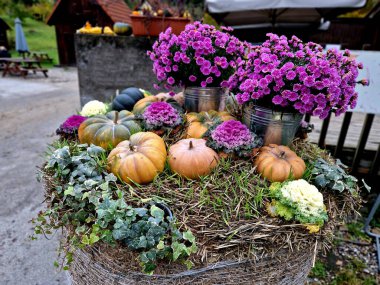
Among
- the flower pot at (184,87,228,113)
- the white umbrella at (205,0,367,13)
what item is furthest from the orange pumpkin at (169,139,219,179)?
the white umbrella at (205,0,367,13)

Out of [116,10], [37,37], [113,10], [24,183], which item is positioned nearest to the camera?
[24,183]

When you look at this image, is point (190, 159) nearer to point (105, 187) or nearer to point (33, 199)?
point (105, 187)

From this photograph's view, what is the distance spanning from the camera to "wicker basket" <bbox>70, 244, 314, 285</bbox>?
1.27 meters

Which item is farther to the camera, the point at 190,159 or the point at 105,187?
the point at 190,159

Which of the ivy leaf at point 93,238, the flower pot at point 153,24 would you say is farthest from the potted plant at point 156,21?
the ivy leaf at point 93,238

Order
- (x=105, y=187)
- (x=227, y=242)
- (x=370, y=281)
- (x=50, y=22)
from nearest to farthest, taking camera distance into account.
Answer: (x=227, y=242) < (x=105, y=187) < (x=370, y=281) < (x=50, y=22)

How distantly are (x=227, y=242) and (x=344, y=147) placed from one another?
10.1 feet

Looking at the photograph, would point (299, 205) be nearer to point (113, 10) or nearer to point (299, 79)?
point (299, 79)

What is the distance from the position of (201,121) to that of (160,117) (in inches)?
11.6

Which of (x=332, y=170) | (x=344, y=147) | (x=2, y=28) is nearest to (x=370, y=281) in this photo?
(x=332, y=170)

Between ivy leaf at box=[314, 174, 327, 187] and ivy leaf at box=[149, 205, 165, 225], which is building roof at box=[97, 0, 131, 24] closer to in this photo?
ivy leaf at box=[314, 174, 327, 187]

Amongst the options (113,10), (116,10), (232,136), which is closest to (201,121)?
(232,136)

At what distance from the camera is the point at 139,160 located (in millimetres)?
1479

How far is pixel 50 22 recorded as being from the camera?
1748 cm
